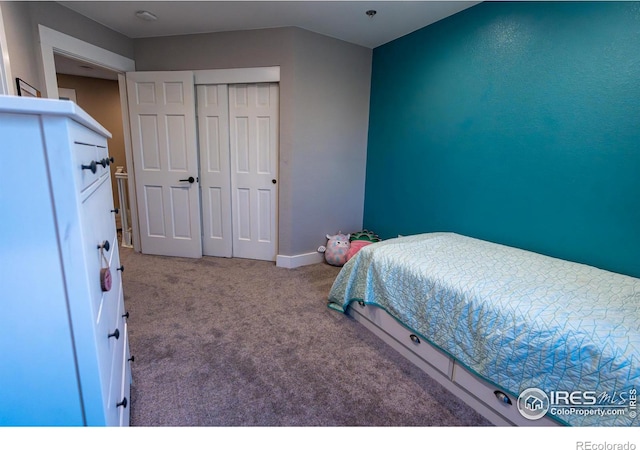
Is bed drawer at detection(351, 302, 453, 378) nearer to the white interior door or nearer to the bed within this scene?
the bed

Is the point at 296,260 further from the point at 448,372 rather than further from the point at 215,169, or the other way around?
the point at 448,372

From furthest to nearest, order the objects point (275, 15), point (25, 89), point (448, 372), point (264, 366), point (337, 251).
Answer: point (337, 251)
point (275, 15)
point (25, 89)
point (264, 366)
point (448, 372)

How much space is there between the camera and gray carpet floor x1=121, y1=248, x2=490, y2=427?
140cm

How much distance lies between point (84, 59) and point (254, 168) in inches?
68.7

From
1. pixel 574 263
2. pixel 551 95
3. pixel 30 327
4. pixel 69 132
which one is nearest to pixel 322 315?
pixel 574 263

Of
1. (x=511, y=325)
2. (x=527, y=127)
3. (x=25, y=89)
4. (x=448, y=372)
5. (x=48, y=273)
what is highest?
(x=25, y=89)

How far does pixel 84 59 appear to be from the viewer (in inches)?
105

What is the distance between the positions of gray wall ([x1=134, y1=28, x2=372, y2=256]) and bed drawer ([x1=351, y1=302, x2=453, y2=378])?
1.40 metres

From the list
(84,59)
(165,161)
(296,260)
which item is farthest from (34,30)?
(296,260)

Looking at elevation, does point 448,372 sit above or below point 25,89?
below

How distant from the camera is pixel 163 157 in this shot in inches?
130

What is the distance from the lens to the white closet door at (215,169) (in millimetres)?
3201

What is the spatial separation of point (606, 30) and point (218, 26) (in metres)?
2.96

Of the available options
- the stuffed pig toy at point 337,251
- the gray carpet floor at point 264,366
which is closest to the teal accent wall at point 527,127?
the stuffed pig toy at point 337,251
